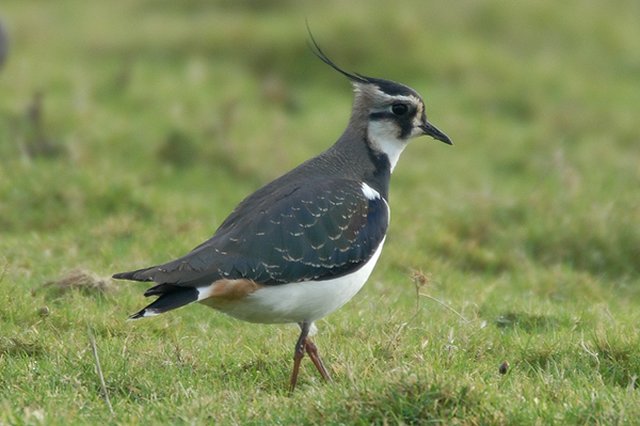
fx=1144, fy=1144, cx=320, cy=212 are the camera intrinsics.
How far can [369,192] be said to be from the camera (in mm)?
6621

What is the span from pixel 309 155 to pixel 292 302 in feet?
21.9

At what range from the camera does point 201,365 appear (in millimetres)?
6152

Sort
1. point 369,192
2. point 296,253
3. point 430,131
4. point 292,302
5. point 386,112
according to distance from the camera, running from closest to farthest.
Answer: point 292,302
point 296,253
point 369,192
point 386,112
point 430,131

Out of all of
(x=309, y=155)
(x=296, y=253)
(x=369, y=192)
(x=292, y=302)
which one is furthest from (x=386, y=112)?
(x=309, y=155)

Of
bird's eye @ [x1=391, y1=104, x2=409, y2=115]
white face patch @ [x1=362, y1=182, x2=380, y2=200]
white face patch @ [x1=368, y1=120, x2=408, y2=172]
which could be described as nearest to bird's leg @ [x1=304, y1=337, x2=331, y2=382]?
white face patch @ [x1=362, y1=182, x2=380, y2=200]

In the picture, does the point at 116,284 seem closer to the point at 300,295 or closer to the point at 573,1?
the point at 300,295

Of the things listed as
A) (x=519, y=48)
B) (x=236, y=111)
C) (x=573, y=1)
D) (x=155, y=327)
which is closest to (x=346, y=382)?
(x=155, y=327)

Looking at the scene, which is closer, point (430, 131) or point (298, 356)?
point (298, 356)

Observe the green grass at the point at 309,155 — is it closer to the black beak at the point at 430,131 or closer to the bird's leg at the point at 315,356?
the bird's leg at the point at 315,356

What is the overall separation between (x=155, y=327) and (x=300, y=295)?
1.38 metres

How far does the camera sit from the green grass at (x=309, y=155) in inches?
222

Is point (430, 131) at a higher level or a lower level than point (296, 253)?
higher

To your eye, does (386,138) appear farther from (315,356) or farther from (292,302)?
(315,356)

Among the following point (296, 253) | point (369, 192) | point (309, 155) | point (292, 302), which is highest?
point (369, 192)
